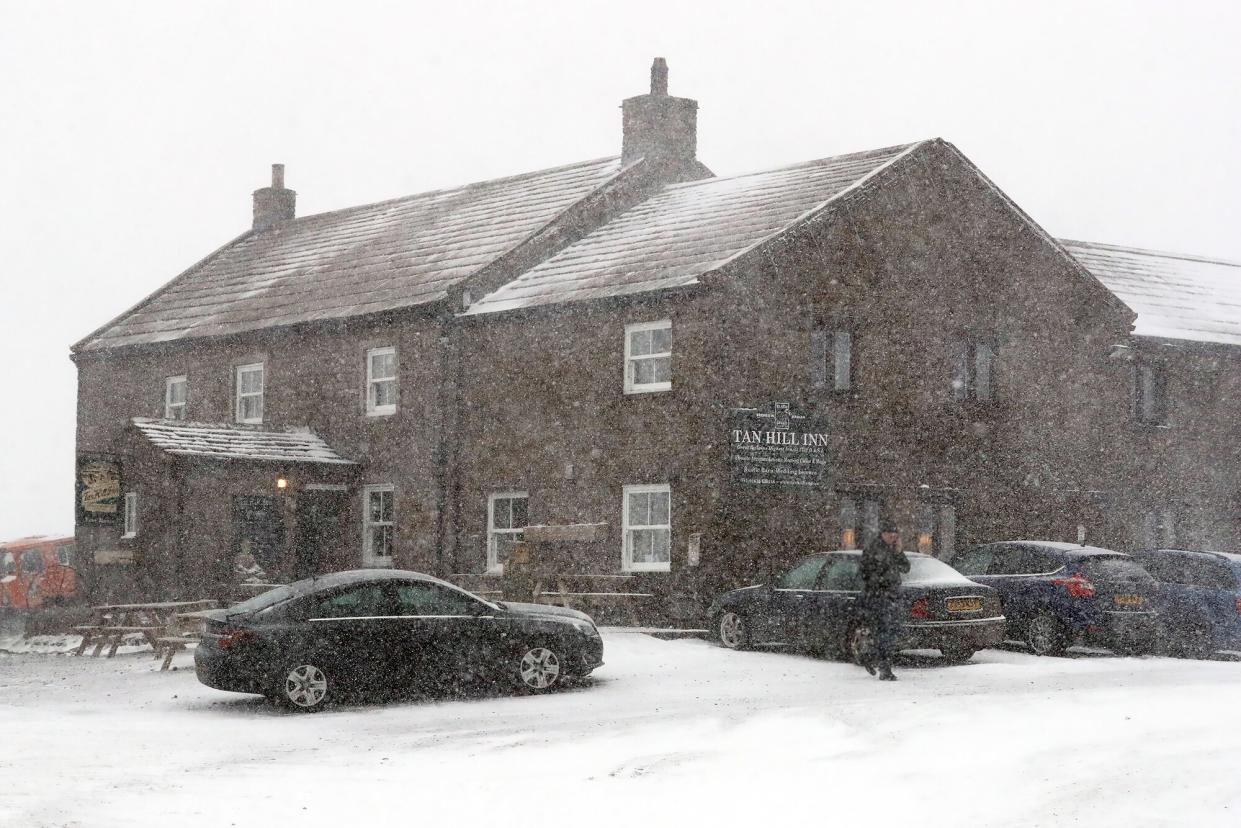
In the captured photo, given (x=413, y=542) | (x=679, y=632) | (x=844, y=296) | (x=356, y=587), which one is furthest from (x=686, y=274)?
(x=356, y=587)

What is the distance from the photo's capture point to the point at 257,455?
98.2 feet

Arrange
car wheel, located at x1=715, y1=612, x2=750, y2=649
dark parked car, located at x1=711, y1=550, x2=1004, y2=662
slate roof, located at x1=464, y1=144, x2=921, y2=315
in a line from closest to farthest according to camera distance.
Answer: dark parked car, located at x1=711, y1=550, x2=1004, y2=662 < car wheel, located at x1=715, y1=612, x2=750, y2=649 < slate roof, located at x1=464, y1=144, x2=921, y2=315

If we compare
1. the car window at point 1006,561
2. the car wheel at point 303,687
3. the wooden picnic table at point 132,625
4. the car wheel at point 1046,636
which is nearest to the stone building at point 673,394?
the wooden picnic table at point 132,625

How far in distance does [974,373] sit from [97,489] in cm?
1644

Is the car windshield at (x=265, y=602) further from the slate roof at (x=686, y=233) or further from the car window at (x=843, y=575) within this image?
the slate roof at (x=686, y=233)

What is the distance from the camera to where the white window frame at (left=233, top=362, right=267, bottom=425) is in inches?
1355

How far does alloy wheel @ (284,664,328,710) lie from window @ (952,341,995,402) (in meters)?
15.6

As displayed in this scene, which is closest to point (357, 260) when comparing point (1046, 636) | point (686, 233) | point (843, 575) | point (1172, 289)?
point (686, 233)

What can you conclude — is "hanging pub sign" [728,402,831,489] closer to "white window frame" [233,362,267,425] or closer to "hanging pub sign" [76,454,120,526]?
"hanging pub sign" [76,454,120,526]

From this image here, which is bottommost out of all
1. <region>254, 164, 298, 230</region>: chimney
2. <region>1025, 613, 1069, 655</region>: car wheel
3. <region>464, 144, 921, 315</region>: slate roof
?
<region>1025, 613, 1069, 655</region>: car wheel

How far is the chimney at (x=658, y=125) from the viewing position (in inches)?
1346

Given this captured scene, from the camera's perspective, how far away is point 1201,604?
895 inches

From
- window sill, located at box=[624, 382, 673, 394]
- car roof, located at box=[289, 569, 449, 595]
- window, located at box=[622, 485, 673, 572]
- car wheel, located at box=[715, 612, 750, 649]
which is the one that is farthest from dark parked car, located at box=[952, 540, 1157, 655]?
car roof, located at box=[289, 569, 449, 595]

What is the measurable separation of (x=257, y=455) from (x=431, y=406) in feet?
11.2
